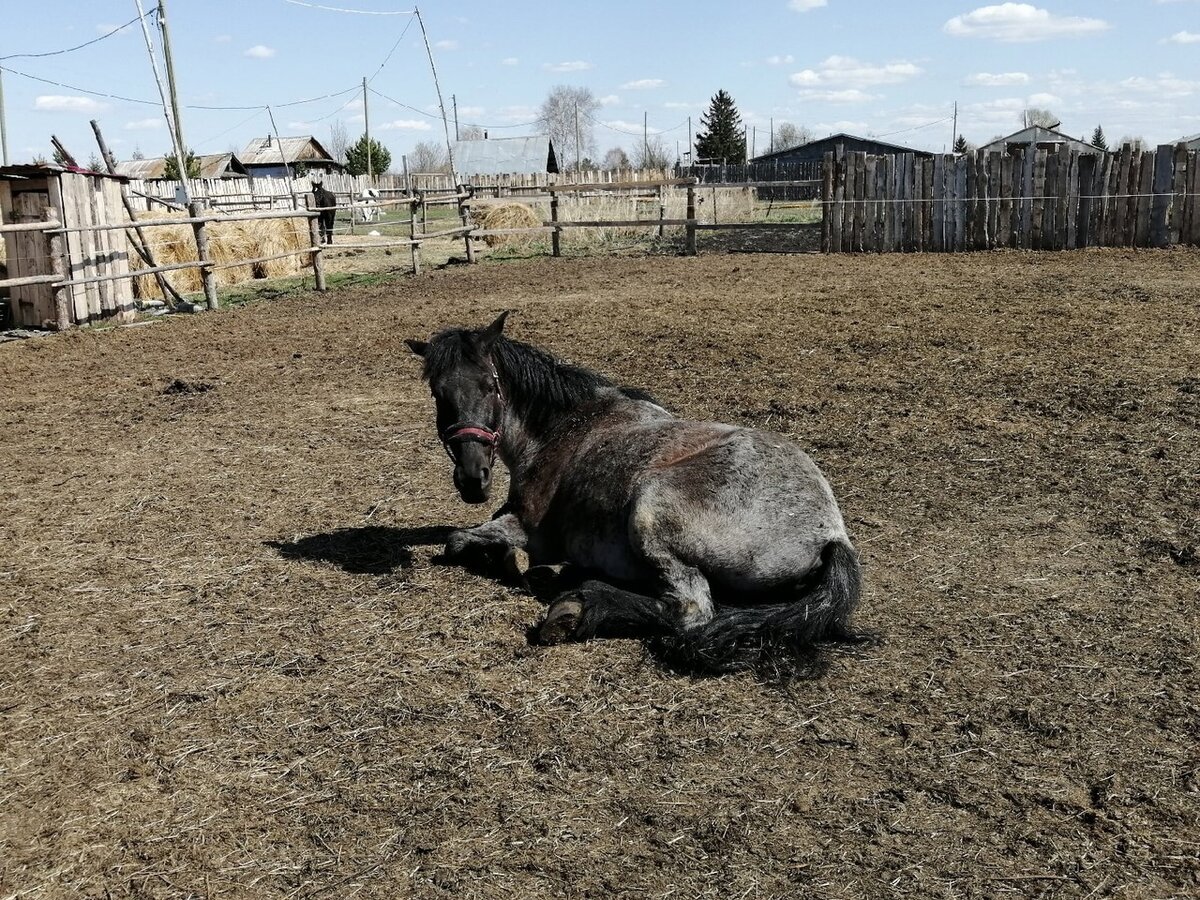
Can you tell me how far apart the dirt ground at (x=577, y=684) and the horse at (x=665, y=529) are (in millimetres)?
169

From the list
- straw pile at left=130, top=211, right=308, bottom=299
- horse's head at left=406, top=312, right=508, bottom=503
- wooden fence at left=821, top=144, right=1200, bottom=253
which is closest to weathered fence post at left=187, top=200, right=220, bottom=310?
straw pile at left=130, top=211, right=308, bottom=299

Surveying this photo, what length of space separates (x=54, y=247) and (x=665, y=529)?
1231 cm

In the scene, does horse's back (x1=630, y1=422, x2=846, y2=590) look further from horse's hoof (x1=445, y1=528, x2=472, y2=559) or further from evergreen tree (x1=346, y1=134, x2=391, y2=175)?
evergreen tree (x1=346, y1=134, x2=391, y2=175)

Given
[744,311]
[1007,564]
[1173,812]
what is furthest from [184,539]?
[744,311]

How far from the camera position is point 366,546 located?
512 cm

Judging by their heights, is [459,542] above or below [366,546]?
above

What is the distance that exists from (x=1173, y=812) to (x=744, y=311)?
9.36m

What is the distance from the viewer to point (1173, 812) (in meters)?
2.79

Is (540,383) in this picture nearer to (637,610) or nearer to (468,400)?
(468,400)

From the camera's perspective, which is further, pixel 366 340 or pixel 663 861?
pixel 366 340

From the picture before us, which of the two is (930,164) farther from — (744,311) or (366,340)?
(366,340)

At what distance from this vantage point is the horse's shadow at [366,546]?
4.85 metres

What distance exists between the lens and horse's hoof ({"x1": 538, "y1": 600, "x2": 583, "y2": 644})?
3922mm

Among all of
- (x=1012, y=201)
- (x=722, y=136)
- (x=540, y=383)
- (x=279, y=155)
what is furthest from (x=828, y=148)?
(x=540, y=383)
